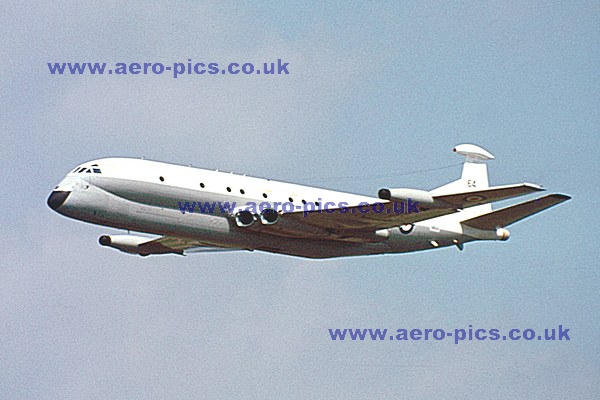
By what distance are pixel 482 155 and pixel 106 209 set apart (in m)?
18.9

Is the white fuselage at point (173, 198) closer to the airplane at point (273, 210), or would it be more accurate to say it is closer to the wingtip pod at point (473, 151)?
the airplane at point (273, 210)

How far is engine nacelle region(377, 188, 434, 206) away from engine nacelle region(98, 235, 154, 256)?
1457 cm

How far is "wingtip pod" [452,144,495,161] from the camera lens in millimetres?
63875

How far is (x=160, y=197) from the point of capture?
54281mm

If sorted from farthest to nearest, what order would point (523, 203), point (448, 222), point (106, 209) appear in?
point (448, 222), point (523, 203), point (106, 209)

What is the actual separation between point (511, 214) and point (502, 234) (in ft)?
7.28

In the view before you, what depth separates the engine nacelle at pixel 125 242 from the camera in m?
62.7

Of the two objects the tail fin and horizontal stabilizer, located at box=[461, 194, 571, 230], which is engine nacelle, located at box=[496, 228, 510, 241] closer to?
horizontal stabilizer, located at box=[461, 194, 571, 230]

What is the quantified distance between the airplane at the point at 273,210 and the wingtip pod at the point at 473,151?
336 centimetres

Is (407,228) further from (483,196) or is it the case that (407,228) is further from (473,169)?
(483,196)

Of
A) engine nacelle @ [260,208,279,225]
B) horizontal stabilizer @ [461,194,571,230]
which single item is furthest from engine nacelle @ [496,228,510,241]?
engine nacelle @ [260,208,279,225]

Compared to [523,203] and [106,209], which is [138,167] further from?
[523,203]

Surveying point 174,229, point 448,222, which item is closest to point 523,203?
point 448,222

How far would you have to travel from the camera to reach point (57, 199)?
53906 mm
